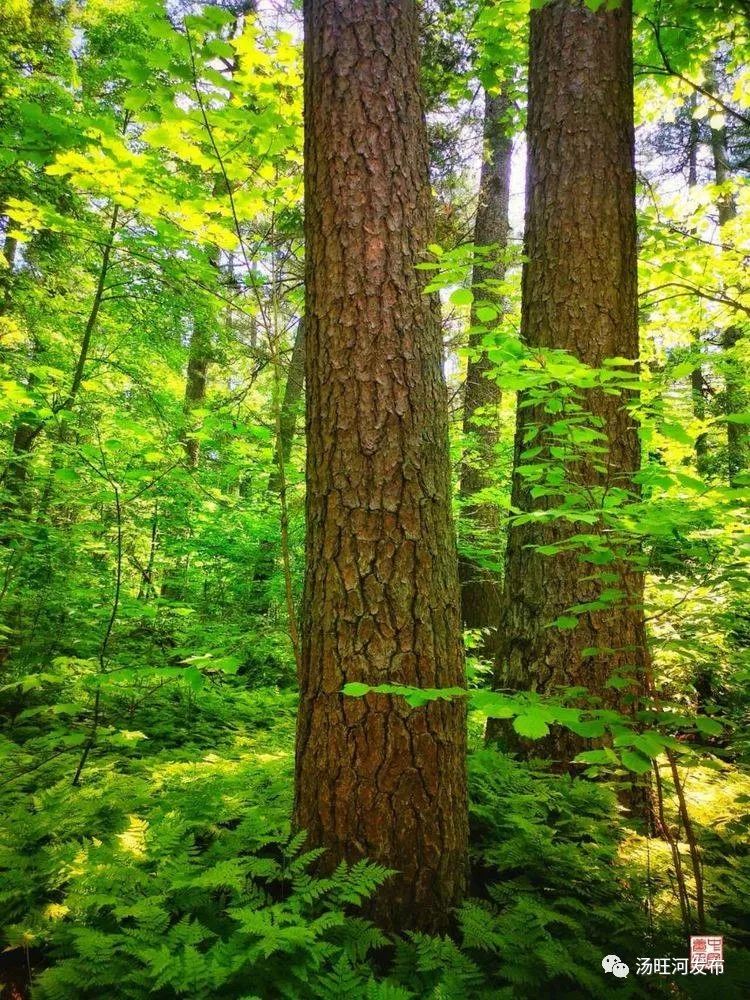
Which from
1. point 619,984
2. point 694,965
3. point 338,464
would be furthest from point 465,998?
point 338,464

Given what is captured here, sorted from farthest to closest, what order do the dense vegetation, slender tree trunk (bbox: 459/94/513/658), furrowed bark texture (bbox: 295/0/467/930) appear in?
slender tree trunk (bbox: 459/94/513/658) < furrowed bark texture (bbox: 295/0/467/930) < the dense vegetation

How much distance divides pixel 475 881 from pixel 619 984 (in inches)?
24.1

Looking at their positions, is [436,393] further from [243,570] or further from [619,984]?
[243,570]

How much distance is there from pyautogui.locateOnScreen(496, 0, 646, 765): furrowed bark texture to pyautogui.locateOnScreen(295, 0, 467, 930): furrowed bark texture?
41.7 inches

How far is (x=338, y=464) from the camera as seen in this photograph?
6.72ft

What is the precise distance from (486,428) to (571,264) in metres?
3.81

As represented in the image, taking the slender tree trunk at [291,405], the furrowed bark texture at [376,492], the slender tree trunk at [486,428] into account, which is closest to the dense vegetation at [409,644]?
the furrowed bark texture at [376,492]

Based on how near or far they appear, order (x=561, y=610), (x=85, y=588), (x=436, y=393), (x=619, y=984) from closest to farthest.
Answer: (x=619, y=984) → (x=436, y=393) → (x=561, y=610) → (x=85, y=588)

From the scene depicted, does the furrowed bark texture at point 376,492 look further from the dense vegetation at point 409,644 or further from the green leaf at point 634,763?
the green leaf at point 634,763

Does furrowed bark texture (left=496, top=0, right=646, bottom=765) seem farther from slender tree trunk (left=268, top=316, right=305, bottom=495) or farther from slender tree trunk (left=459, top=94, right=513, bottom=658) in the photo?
slender tree trunk (left=459, top=94, right=513, bottom=658)

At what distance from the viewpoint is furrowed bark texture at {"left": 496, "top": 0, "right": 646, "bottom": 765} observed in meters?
2.92

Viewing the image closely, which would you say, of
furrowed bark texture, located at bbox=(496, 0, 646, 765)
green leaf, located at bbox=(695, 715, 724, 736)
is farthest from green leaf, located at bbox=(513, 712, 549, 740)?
furrowed bark texture, located at bbox=(496, 0, 646, 765)

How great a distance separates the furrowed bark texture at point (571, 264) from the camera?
292 cm

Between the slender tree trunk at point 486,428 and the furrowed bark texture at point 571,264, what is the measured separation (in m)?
2.33
